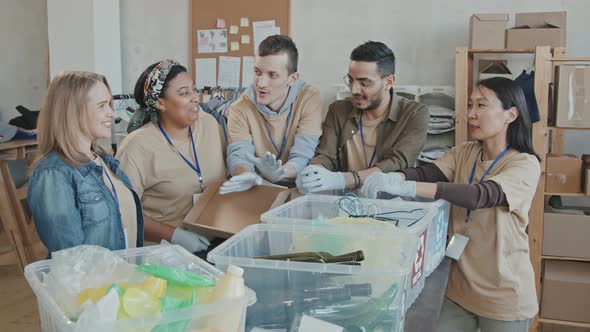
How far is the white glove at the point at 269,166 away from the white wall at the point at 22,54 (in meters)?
3.95

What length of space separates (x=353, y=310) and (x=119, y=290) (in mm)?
479

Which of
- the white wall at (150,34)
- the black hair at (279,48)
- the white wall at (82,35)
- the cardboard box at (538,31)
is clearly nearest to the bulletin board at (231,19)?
the white wall at (150,34)

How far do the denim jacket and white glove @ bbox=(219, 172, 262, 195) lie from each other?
0.35m

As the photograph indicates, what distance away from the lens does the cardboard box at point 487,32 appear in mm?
3362

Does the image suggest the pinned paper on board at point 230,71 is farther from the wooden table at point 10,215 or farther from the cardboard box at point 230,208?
the cardboard box at point 230,208

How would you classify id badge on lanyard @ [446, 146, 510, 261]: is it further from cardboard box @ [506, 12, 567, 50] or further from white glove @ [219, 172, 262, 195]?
cardboard box @ [506, 12, 567, 50]

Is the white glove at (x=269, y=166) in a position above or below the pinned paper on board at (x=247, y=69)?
below

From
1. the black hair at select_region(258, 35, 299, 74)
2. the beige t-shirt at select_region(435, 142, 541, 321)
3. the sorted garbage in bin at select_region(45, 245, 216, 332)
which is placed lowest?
the beige t-shirt at select_region(435, 142, 541, 321)

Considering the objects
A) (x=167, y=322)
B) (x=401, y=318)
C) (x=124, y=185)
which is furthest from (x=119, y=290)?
(x=124, y=185)

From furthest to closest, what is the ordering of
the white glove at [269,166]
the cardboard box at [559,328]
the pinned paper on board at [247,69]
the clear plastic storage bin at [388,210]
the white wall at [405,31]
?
the pinned paper on board at [247,69] < the white wall at [405,31] < the cardboard box at [559,328] < the white glove at [269,166] < the clear plastic storage bin at [388,210]

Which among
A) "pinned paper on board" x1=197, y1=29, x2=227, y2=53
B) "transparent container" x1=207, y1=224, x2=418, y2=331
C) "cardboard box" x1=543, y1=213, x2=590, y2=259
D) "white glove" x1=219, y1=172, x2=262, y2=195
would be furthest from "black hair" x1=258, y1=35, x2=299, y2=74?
"pinned paper on board" x1=197, y1=29, x2=227, y2=53

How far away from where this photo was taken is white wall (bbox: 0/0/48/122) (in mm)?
5285

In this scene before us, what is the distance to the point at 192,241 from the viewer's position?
1.91m

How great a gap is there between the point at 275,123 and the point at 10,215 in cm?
260
